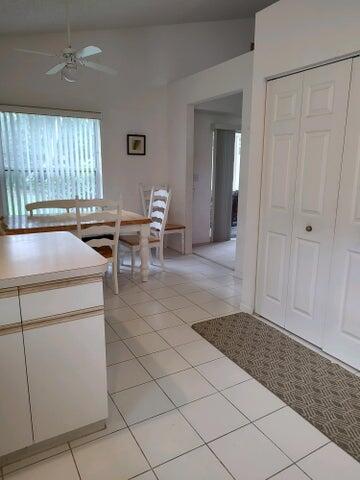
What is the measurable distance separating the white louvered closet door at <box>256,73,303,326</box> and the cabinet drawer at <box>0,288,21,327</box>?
1931 millimetres

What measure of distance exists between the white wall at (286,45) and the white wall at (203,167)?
2582 millimetres

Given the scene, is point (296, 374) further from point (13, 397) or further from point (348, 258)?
point (13, 397)

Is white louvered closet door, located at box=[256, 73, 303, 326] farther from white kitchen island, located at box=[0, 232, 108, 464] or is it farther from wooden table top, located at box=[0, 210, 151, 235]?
white kitchen island, located at box=[0, 232, 108, 464]

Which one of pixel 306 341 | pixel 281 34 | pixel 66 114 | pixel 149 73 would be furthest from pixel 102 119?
pixel 306 341

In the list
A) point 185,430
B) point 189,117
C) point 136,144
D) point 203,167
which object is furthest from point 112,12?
point 185,430

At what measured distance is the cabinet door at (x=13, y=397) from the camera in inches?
52.3

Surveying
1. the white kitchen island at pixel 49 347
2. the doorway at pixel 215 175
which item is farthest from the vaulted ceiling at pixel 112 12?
the white kitchen island at pixel 49 347

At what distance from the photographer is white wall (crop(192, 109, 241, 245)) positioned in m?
5.20

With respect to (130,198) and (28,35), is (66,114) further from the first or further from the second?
(130,198)

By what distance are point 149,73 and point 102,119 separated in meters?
1.00

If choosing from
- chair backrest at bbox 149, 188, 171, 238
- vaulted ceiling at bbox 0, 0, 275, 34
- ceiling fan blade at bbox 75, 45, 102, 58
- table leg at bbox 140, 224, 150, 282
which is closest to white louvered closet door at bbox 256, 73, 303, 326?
table leg at bbox 140, 224, 150, 282

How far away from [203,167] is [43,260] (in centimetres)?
419

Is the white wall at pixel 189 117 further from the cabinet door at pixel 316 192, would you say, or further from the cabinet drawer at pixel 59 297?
the cabinet drawer at pixel 59 297

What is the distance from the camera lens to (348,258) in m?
2.11
